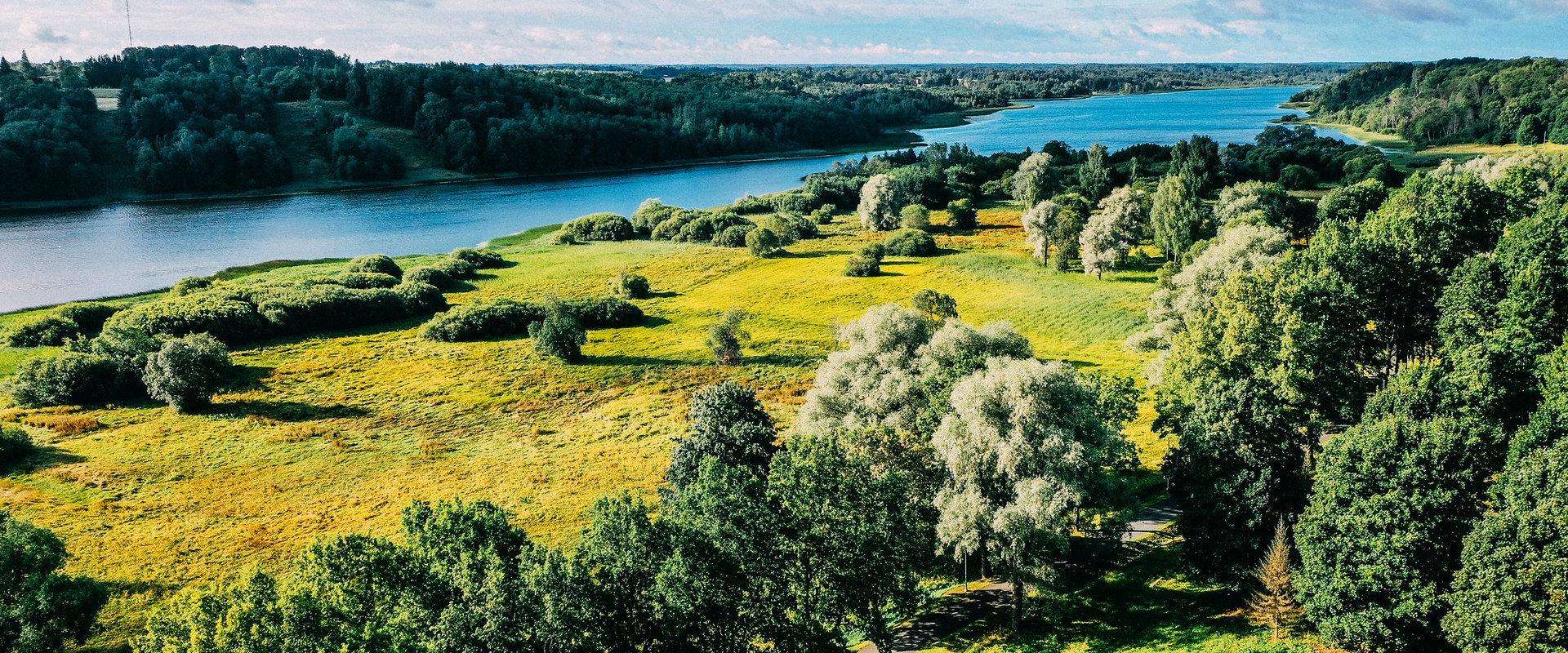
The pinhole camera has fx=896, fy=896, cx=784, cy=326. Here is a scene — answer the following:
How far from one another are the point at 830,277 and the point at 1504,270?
193 feet

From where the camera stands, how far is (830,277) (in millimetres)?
89938

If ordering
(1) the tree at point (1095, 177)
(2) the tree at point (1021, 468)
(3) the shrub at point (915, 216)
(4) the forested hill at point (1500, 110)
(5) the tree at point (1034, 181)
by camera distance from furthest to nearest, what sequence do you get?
(4) the forested hill at point (1500, 110)
(1) the tree at point (1095, 177)
(5) the tree at point (1034, 181)
(3) the shrub at point (915, 216)
(2) the tree at point (1021, 468)

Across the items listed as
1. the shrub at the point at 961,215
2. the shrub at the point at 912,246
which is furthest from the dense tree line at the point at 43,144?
the shrub at the point at 961,215

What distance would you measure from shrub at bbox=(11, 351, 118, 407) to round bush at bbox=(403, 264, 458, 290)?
1200 inches

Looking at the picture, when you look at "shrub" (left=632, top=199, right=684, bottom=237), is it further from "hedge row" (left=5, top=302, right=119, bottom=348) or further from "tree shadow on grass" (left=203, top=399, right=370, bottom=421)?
"tree shadow on grass" (left=203, top=399, right=370, bottom=421)

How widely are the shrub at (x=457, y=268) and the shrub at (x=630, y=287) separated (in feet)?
61.7

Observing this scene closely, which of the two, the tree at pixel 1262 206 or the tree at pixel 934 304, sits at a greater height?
the tree at pixel 1262 206

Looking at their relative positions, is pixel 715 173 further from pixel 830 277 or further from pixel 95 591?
pixel 95 591

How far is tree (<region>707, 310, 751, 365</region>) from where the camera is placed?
63.9m

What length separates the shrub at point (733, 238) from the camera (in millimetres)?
107875

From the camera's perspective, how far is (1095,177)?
12888cm

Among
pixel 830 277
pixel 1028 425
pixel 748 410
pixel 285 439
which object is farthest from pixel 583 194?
pixel 1028 425

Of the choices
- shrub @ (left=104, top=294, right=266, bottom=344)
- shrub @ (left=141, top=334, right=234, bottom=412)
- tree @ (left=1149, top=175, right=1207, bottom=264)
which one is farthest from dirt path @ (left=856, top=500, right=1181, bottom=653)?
shrub @ (left=104, top=294, right=266, bottom=344)

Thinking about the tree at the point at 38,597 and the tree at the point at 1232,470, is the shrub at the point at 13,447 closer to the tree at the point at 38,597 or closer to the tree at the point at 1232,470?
the tree at the point at 38,597
